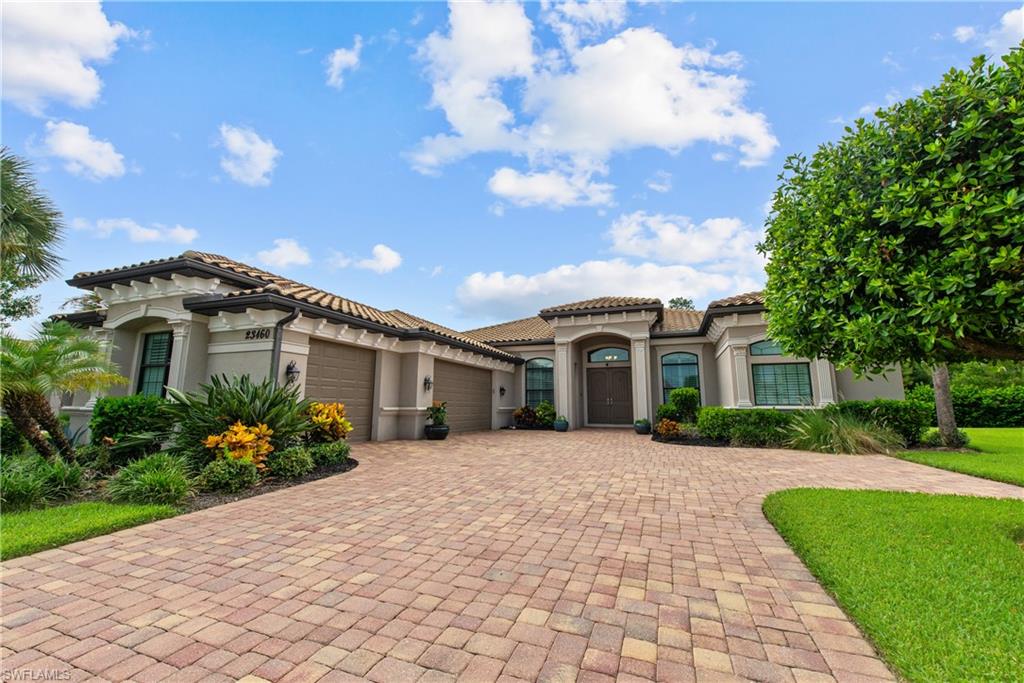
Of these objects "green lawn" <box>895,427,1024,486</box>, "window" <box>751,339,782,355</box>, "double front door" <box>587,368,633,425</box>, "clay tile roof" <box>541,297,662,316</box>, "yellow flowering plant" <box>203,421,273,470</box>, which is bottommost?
"green lawn" <box>895,427,1024,486</box>

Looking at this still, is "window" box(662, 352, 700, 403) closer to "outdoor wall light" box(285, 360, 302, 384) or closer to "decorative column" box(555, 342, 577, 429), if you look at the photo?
"decorative column" box(555, 342, 577, 429)

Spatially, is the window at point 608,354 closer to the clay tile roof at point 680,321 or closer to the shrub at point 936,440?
the clay tile roof at point 680,321

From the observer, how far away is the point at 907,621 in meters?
2.33

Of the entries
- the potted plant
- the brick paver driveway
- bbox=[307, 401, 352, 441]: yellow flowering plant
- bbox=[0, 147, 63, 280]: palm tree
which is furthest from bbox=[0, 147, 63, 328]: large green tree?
the potted plant

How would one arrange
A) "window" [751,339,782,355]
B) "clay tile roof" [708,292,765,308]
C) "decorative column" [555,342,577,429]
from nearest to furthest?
"clay tile roof" [708,292,765,308] → "window" [751,339,782,355] → "decorative column" [555,342,577,429]

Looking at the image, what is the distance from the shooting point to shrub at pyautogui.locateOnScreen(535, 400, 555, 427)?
1616 centimetres

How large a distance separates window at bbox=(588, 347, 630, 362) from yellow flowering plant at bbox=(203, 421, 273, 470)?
537 inches

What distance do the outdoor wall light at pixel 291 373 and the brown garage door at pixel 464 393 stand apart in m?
4.78

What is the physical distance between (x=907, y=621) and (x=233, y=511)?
19.2ft

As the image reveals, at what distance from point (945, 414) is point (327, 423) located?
14.1 meters

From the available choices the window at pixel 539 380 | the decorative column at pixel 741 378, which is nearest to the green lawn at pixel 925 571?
the decorative column at pixel 741 378

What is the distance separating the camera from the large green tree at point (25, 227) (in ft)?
26.1

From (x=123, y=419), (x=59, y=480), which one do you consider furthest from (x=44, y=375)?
(x=123, y=419)

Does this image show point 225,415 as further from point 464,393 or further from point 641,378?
point 641,378
